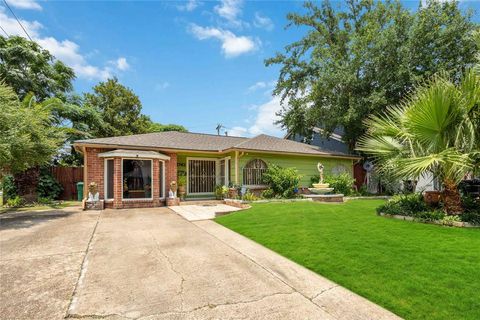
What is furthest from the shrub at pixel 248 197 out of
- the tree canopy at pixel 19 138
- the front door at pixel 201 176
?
the tree canopy at pixel 19 138

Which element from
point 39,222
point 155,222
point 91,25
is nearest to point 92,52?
point 91,25

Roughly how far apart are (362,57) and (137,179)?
49.4ft

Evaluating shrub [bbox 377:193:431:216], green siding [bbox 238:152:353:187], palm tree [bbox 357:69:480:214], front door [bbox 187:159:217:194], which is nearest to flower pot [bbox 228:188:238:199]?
green siding [bbox 238:152:353:187]

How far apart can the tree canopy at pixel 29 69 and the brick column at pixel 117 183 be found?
15.5 meters

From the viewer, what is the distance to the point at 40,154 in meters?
10.2

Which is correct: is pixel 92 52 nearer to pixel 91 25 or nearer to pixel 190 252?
pixel 91 25

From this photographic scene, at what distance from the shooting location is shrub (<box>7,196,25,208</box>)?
12.9 m

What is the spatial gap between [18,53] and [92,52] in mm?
13498

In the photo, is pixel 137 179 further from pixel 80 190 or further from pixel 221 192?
pixel 80 190

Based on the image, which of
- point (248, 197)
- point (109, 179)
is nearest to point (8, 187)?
point (109, 179)

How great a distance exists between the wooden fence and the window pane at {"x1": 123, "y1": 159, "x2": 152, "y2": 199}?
6.57 metres

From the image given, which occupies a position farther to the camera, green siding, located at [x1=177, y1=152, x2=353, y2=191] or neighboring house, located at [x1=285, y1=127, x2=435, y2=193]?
neighboring house, located at [x1=285, y1=127, x2=435, y2=193]

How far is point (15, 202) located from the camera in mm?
13055

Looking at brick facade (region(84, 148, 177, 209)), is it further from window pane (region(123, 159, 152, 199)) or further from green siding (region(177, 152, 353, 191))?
green siding (region(177, 152, 353, 191))
